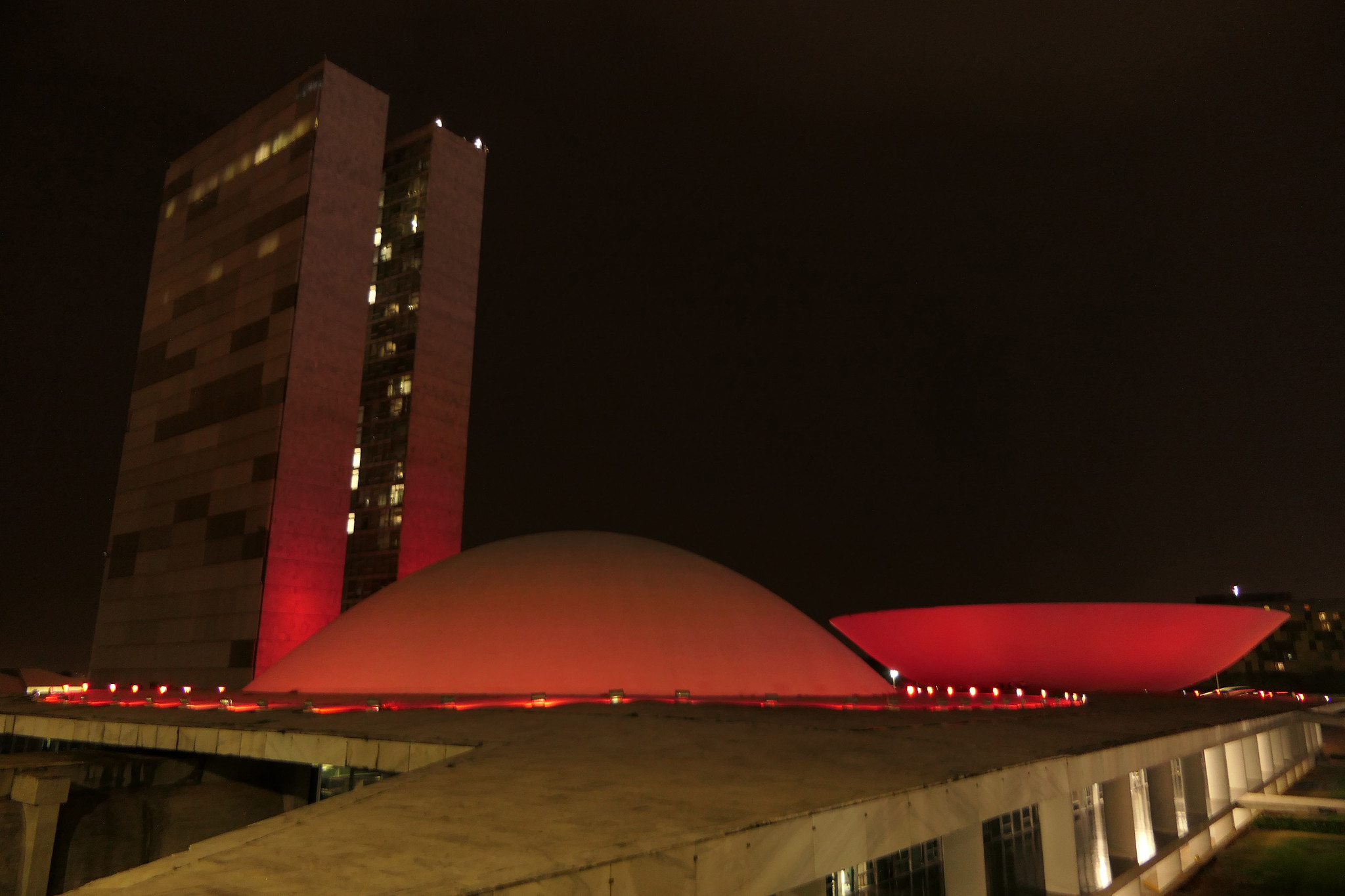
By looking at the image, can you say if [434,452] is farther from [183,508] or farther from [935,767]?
[935,767]

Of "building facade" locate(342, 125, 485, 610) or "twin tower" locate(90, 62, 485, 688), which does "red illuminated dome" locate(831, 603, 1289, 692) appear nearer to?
"twin tower" locate(90, 62, 485, 688)

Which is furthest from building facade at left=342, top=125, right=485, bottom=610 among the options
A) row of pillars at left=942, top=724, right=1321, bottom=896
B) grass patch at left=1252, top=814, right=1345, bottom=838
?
grass patch at left=1252, top=814, right=1345, bottom=838

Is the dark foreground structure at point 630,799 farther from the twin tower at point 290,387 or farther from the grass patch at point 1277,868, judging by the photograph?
the twin tower at point 290,387

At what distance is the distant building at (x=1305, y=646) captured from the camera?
330ft

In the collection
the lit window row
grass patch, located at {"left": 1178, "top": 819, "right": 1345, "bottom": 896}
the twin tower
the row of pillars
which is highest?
the lit window row

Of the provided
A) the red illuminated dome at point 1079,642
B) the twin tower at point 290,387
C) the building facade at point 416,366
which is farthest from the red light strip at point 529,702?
the building facade at point 416,366

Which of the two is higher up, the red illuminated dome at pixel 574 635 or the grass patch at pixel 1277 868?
the red illuminated dome at pixel 574 635

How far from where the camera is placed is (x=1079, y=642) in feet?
89.7

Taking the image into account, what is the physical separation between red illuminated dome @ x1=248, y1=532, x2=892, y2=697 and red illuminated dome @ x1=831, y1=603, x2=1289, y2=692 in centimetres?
464

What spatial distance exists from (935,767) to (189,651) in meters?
45.6

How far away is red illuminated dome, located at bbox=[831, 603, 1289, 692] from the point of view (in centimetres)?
2719

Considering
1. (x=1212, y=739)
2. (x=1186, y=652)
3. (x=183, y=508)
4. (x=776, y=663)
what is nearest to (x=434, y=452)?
(x=183, y=508)

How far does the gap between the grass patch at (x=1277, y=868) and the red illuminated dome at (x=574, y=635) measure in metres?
8.83

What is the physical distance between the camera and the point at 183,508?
1902 inches
